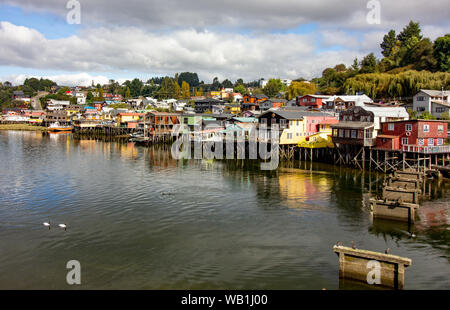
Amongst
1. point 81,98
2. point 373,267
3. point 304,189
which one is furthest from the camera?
point 81,98

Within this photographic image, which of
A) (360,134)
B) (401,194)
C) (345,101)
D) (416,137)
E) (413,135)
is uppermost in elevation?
(345,101)

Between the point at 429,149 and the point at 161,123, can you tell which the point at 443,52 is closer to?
the point at 429,149

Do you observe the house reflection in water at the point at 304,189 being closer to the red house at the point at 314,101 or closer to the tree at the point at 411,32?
the red house at the point at 314,101

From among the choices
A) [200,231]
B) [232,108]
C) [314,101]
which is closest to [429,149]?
[200,231]

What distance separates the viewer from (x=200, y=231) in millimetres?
23188

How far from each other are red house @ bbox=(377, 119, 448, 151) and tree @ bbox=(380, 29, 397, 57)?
78.0m

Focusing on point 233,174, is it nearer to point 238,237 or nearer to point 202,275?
point 238,237

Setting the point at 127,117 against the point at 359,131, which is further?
the point at 127,117

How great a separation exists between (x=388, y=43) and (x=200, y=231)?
109 metres

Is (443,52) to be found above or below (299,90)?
above

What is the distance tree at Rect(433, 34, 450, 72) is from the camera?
78338 mm

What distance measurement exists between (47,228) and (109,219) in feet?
12.9

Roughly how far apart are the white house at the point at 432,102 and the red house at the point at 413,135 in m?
19.6

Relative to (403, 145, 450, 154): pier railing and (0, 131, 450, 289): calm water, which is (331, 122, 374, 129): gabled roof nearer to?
(403, 145, 450, 154): pier railing
